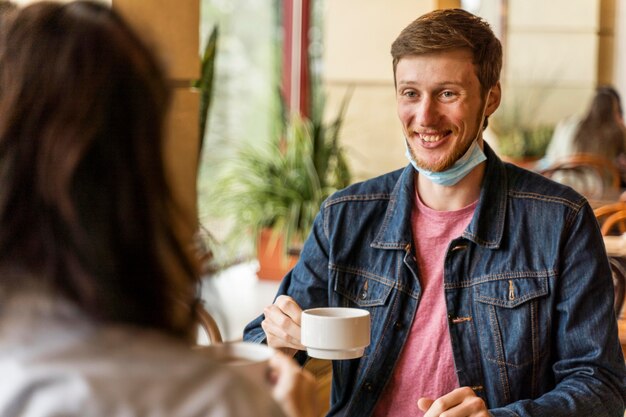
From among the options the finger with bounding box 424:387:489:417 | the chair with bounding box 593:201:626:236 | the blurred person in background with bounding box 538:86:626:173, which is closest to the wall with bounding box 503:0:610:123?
the blurred person in background with bounding box 538:86:626:173

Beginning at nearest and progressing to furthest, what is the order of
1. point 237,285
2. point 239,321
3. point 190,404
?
point 190,404 < point 239,321 < point 237,285

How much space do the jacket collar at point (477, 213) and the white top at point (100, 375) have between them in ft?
3.41

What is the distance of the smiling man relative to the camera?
5.46 feet

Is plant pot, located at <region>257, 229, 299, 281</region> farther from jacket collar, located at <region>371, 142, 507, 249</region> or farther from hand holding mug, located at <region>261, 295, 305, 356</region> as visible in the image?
hand holding mug, located at <region>261, 295, 305, 356</region>

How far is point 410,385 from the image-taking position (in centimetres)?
171

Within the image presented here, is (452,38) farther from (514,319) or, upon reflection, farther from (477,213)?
(514,319)

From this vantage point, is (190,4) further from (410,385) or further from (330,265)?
(410,385)

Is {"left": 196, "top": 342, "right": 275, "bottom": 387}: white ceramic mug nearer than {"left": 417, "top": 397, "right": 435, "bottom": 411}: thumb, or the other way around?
{"left": 196, "top": 342, "right": 275, "bottom": 387}: white ceramic mug

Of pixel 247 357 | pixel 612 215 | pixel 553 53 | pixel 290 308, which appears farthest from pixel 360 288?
pixel 553 53

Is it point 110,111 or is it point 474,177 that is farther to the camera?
point 474,177

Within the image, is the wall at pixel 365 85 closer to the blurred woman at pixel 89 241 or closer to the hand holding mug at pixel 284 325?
the hand holding mug at pixel 284 325

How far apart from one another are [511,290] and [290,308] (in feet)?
1.24

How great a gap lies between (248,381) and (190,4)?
2.59 m

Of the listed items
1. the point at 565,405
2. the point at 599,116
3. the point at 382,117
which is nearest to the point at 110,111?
the point at 565,405
